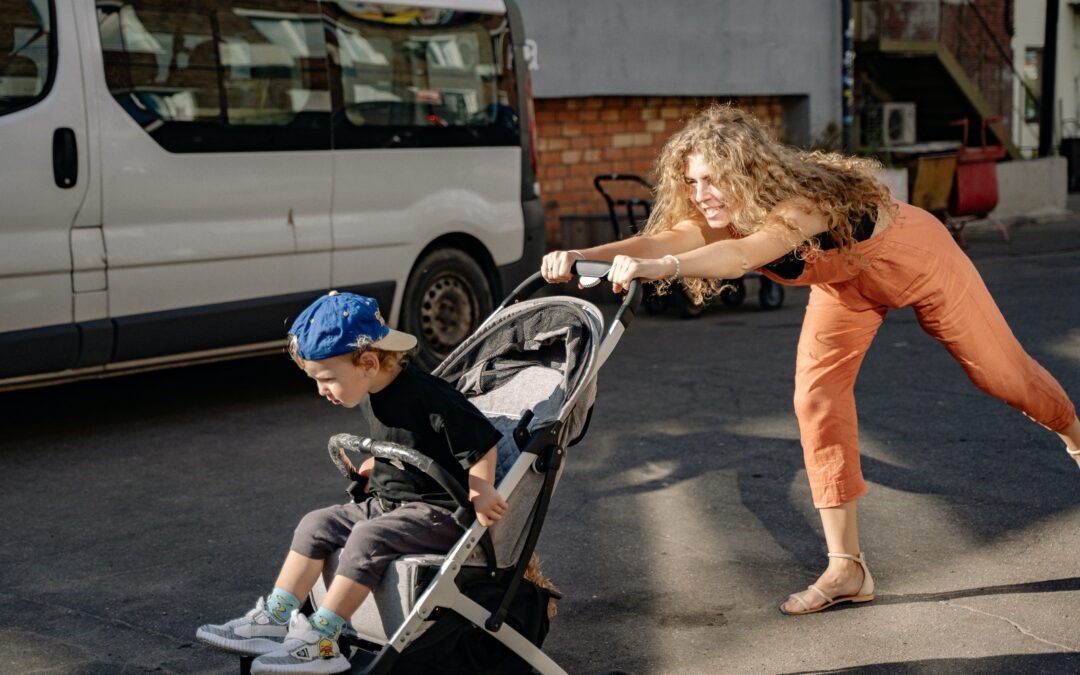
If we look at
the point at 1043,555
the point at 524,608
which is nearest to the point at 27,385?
the point at 524,608

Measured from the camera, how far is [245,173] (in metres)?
7.80

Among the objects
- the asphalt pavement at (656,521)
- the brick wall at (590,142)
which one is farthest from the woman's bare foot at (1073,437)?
the brick wall at (590,142)

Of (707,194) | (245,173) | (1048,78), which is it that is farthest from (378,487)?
(1048,78)

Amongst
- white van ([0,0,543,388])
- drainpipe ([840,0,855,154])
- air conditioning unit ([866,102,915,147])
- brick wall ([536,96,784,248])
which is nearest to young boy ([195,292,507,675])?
white van ([0,0,543,388])

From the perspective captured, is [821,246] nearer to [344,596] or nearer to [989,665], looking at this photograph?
[989,665]

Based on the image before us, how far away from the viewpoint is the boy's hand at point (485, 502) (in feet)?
11.3

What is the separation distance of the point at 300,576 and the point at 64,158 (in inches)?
161

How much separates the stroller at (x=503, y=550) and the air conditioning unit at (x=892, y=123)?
57.7ft

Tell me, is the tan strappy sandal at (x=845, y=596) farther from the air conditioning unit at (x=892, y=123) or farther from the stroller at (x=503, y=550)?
the air conditioning unit at (x=892, y=123)

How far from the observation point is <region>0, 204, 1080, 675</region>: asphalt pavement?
4.23 m

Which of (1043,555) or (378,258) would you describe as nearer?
(1043,555)

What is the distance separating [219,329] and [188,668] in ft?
12.5

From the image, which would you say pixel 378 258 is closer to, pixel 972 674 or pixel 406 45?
pixel 406 45

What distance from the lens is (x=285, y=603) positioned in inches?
140
